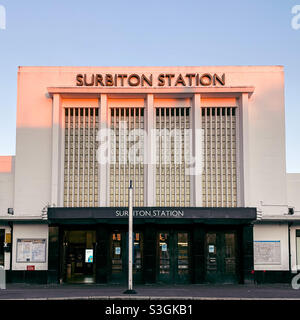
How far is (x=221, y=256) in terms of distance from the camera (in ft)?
96.7

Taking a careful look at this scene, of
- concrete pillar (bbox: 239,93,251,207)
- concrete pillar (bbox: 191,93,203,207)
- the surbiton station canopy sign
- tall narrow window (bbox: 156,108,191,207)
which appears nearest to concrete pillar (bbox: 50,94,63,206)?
the surbiton station canopy sign

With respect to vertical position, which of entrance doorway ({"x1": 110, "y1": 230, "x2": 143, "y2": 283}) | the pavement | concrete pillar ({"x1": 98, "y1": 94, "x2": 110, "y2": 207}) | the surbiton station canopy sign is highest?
the surbiton station canopy sign

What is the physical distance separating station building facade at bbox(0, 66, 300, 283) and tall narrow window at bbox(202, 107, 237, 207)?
0.06m

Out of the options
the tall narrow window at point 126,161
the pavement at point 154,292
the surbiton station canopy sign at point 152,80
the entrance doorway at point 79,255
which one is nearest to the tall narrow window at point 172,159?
the tall narrow window at point 126,161

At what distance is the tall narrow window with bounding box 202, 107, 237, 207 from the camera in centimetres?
2980

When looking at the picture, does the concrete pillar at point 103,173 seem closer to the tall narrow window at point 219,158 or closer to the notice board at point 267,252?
the tall narrow window at point 219,158

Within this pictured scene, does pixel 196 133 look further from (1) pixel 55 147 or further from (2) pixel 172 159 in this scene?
(1) pixel 55 147

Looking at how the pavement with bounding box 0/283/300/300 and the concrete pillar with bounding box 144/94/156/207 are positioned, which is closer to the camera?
the pavement with bounding box 0/283/300/300

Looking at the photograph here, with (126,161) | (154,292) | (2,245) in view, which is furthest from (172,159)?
(2,245)

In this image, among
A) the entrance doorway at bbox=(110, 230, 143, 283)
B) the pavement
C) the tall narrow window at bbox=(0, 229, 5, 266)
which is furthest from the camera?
the tall narrow window at bbox=(0, 229, 5, 266)

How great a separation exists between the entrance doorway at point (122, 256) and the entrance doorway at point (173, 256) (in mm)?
1093

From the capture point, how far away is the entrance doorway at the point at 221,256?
96.0 ft

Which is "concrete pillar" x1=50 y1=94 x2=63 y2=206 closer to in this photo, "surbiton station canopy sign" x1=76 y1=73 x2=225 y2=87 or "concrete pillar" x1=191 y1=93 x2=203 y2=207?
"surbiton station canopy sign" x1=76 y1=73 x2=225 y2=87

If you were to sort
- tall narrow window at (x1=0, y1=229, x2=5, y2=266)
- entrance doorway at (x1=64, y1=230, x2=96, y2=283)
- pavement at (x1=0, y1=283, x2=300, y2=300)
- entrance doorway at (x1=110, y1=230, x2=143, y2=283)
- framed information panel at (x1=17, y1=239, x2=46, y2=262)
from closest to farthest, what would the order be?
1. pavement at (x1=0, y1=283, x2=300, y2=300)
2. entrance doorway at (x1=110, y1=230, x2=143, y2=283)
3. framed information panel at (x1=17, y1=239, x2=46, y2=262)
4. entrance doorway at (x1=64, y1=230, x2=96, y2=283)
5. tall narrow window at (x1=0, y1=229, x2=5, y2=266)
